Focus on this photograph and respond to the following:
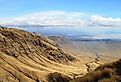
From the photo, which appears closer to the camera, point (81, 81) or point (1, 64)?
point (81, 81)

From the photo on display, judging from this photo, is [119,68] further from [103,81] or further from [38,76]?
[38,76]

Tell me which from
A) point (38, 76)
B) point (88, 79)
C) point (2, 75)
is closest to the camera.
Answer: point (88, 79)

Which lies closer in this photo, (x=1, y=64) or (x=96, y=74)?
(x=96, y=74)

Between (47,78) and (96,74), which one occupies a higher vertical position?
(96,74)

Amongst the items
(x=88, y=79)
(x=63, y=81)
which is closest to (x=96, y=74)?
(x=88, y=79)

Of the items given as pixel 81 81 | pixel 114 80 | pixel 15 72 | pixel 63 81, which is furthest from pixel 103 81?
pixel 15 72

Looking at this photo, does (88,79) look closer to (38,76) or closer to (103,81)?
(103,81)

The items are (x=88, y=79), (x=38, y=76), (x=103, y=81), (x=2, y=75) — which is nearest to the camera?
(x=103, y=81)

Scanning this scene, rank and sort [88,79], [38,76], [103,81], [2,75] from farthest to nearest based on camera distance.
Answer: [38,76] → [2,75] → [88,79] → [103,81]

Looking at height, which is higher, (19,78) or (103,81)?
(103,81)
